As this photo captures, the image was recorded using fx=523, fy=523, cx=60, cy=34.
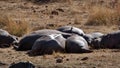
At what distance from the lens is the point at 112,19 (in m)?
18.0

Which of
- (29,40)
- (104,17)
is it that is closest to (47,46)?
(29,40)

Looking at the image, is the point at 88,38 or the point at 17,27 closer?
the point at 88,38

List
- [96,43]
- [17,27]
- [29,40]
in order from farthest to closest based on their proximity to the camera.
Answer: [17,27], [29,40], [96,43]

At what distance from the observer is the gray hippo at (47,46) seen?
40.9ft

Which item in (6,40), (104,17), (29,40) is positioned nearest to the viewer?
(29,40)

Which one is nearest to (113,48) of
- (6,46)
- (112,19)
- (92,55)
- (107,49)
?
(107,49)

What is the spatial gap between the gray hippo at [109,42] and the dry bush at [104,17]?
418cm

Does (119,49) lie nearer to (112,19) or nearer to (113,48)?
(113,48)

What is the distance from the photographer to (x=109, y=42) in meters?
13.3

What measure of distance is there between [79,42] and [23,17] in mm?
7120

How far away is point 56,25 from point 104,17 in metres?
1.73

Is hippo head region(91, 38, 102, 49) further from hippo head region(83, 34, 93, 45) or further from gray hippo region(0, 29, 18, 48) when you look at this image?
gray hippo region(0, 29, 18, 48)

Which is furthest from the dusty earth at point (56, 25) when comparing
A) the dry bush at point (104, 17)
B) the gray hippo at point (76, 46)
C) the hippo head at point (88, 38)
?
the hippo head at point (88, 38)

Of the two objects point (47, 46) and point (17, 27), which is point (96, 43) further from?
point (17, 27)
